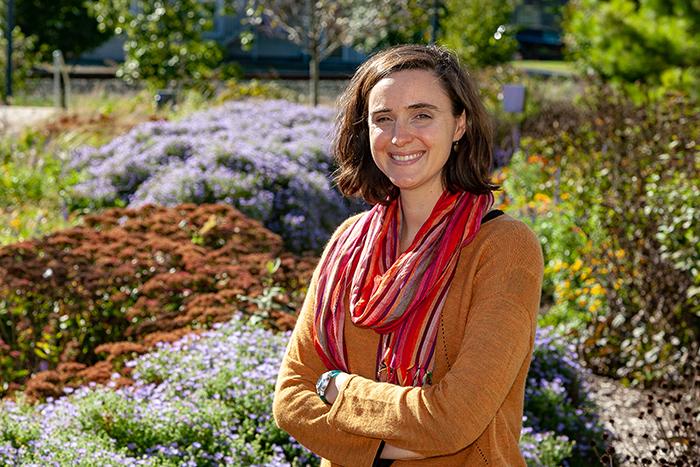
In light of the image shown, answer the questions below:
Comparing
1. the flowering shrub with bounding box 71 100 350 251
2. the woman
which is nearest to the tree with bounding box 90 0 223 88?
the flowering shrub with bounding box 71 100 350 251

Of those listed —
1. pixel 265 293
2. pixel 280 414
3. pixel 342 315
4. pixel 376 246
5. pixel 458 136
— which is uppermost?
pixel 458 136

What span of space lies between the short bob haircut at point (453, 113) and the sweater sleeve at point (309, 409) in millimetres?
159

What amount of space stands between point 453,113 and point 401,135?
15cm

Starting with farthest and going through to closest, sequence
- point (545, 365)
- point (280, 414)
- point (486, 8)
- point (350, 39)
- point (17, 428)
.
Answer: point (486, 8) → point (350, 39) → point (545, 365) → point (17, 428) → point (280, 414)

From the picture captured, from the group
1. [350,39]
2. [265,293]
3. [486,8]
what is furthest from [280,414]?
[486,8]

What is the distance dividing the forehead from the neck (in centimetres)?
24

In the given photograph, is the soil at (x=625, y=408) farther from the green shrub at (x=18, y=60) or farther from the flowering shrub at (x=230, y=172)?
the green shrub at (x=18, y=60)

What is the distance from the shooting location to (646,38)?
15.3 metres

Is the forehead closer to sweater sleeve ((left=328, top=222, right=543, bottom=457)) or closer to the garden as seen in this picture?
sweater sleeve ((left=328, top=222, right=543, bottom=457))

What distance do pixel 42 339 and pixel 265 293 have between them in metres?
1.25

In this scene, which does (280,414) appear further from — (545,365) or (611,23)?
(611,23)

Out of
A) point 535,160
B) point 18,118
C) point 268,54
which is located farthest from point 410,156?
Result: point 268,54

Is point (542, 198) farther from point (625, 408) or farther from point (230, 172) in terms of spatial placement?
point (625, 408)

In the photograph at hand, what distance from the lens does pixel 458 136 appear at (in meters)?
2.40
